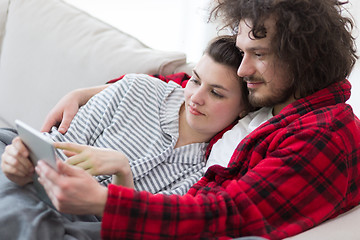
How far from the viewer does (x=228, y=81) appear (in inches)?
54.4

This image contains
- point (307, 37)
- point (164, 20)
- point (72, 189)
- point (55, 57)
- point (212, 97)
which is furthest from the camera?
point (164, 20)

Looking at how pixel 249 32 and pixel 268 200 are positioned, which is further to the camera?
pixel 249 32

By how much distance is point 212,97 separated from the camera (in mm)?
1394

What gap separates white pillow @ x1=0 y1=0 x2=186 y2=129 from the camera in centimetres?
178

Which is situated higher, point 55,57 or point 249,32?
point 249,32

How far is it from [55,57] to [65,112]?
0.47 m

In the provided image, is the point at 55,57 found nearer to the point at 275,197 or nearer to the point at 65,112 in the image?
the point at 65,112

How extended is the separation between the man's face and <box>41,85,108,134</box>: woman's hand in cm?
56

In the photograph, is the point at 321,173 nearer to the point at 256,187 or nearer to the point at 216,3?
the point at 256,187

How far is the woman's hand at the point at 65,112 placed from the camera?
4.77 feet

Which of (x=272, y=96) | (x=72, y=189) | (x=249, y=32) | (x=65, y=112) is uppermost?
(x=249, y=32)

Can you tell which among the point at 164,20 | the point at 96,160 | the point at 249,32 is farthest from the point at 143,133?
the point at 164,20

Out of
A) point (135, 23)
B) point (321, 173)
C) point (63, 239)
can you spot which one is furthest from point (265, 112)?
point (135, 23)

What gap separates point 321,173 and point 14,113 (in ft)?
4.53
